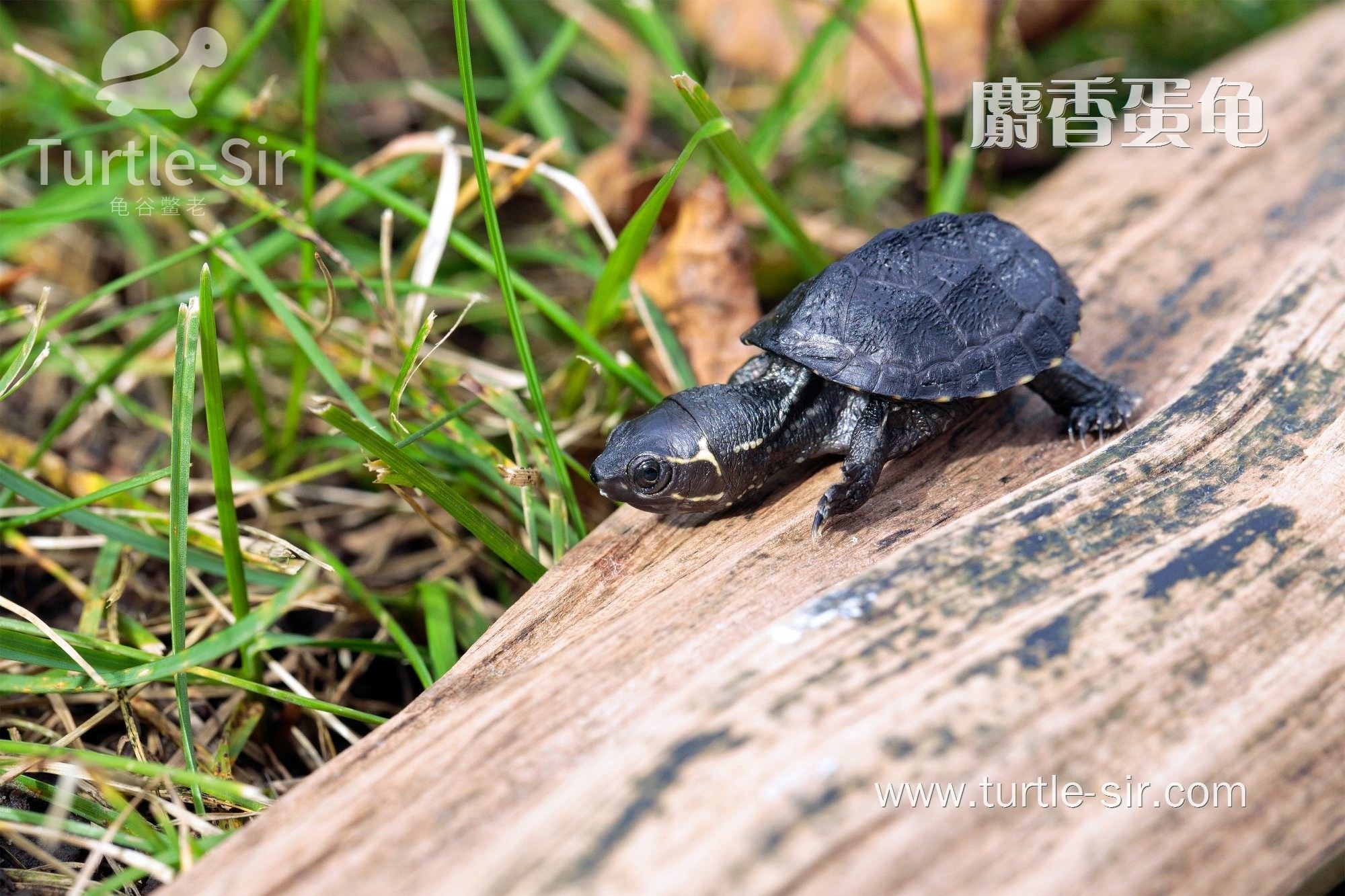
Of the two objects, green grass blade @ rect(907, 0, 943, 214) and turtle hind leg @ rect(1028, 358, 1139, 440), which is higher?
green grass blade @ rect(907, 0, 943, 214)

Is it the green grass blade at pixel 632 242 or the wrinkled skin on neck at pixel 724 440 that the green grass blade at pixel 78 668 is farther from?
the green grass blade at pixel 632 242

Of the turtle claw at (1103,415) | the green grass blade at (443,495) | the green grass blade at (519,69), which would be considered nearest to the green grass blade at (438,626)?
the green grass blade at (443,495)

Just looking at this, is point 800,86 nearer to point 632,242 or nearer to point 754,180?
point 754,180

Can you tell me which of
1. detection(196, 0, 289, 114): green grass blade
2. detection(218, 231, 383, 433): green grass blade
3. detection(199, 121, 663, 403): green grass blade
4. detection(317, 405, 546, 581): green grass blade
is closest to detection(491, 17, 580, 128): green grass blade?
detection(199, 121, 663, 403): green grass blade

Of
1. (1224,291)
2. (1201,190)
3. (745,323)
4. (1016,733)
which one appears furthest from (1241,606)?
(1201,190)

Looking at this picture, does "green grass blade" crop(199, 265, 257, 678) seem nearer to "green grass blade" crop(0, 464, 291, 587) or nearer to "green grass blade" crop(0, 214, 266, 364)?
"green grass blade" crop(0, 464, 291, 587)

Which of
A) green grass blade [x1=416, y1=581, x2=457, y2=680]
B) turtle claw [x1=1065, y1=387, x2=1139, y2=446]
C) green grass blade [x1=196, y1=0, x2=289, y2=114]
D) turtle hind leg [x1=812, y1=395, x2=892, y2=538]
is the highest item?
green grass blade [x1=196, y1=0, x2=289, y2=114]

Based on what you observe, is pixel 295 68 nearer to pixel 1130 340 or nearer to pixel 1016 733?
pixel 1130 340
